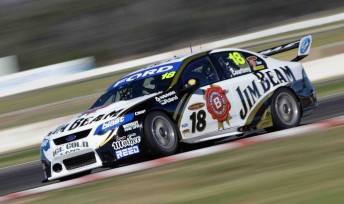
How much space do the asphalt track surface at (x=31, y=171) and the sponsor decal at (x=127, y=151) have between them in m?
1.35

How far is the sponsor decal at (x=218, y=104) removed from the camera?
940 cm

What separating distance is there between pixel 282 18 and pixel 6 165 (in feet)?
104

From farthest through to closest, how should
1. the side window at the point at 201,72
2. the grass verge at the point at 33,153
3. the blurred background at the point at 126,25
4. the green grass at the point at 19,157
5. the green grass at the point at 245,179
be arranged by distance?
the blurred background at the point at 126,25 → the grass verge at the point at 33,153 → the green grass at the point at 19,157 → the side window at the point at 201,72 → the green grass at the point at 245,179

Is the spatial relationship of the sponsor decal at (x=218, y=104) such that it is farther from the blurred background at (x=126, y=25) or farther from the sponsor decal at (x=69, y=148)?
the blurred background at (x=126, y=25)

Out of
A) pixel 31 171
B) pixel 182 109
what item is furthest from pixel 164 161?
pixel 31 171

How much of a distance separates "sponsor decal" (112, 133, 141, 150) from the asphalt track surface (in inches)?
54.3

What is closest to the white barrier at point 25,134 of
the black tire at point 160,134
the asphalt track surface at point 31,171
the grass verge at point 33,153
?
the grass verge at point 33,153

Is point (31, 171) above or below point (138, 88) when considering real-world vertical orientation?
below

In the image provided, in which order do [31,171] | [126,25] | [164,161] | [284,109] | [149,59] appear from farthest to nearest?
[126,25], [149,59], [31,171], [284,109], [164,161]

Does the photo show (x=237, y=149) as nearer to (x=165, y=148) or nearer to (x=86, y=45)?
(x=165, y=148)

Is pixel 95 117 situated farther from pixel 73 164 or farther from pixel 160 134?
pixel 160 134

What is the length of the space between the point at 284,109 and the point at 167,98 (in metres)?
1.86

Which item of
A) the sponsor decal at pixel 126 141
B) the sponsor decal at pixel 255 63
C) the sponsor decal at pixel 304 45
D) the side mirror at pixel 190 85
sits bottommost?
the sponsor decal at pixel 126 141

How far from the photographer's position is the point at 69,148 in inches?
347
